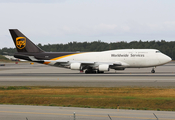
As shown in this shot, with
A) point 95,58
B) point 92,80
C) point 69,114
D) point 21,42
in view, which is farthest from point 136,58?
point 69,114

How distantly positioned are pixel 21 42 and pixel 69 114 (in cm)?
4160

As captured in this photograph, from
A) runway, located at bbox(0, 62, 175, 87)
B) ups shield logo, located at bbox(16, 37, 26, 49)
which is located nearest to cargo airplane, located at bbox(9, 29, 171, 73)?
ups shield logo, located at bbox(16, 37, 26, 49)

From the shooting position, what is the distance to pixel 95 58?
5297cm

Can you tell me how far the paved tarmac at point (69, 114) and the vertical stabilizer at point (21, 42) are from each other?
3878 cm

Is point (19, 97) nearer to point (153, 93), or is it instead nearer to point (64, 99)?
point (64, 99)

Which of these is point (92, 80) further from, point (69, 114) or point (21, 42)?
point (21, 42)

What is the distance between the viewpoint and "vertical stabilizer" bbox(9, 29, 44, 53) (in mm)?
54312

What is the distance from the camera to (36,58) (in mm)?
54500

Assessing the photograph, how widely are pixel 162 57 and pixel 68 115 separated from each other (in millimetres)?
39083

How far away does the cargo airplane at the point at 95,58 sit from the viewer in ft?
167

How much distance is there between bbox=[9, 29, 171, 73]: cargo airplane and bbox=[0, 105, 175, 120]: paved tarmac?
1288 inches

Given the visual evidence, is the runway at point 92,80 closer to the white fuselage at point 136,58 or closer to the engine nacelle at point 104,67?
the engine nacelle at point 104,67

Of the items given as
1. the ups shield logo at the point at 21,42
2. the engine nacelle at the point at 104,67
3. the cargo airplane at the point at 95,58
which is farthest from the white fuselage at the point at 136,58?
the ups shield logo at the point at 21,42

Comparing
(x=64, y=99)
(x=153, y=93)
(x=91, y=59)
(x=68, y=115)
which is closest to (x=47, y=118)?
(x=68, y=115)
